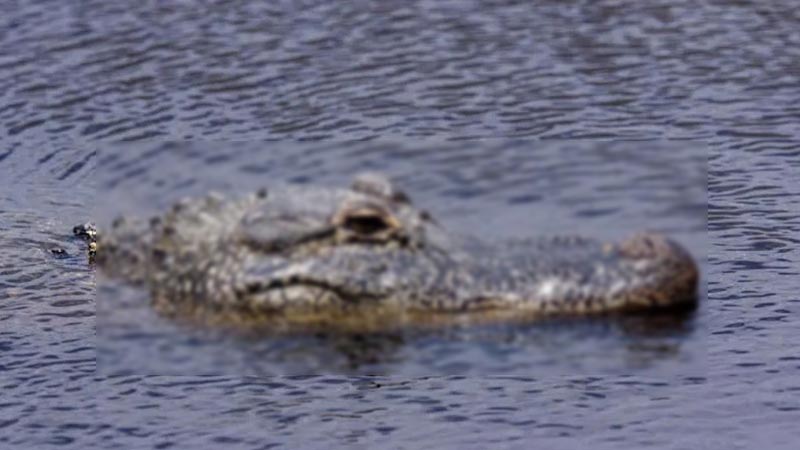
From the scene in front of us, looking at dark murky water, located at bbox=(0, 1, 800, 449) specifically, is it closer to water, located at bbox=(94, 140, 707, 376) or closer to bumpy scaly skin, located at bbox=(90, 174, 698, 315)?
water, located at bbox=(94, 140, 707, 376)

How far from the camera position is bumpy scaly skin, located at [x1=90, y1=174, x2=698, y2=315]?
8.95m

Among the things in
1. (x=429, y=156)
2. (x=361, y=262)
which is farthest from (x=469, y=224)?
(x=429, y=156)

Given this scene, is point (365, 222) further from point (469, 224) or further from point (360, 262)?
point (469, 224)

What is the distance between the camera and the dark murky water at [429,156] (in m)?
12.5

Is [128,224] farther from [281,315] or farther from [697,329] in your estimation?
[697,329]

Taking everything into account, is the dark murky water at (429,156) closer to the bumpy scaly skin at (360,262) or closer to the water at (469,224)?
the water at (469,224)

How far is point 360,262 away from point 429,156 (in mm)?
858

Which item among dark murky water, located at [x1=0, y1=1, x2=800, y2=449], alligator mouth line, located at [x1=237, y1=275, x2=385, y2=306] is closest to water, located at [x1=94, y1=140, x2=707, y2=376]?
dark murky water, located at [x1=0, y1=1, x2=800, y2=449]

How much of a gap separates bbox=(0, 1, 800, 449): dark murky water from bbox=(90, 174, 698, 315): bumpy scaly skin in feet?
0.56

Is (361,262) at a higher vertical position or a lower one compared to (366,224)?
lower

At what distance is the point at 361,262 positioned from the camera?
29.9ft

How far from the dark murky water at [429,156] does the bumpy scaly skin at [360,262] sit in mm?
171

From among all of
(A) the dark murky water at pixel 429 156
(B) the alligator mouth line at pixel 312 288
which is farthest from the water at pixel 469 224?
(B) the alligator mouth line at pixel 312 288

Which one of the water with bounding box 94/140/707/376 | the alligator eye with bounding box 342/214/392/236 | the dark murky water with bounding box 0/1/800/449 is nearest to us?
the alligator eye with bounding box 342/214/392/236
